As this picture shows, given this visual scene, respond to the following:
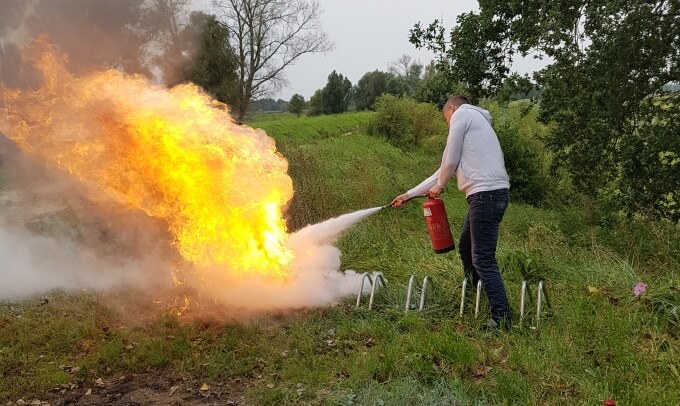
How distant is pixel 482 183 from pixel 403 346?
5.78 feet

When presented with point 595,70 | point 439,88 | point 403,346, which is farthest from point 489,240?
point 439,88

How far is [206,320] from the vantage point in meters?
5.71

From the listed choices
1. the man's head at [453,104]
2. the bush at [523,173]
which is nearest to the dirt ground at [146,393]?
the man's head at [453,104]

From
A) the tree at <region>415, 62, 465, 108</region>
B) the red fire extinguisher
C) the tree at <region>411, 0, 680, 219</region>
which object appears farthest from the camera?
the tree at <region>415, 62, 465, 108</region>

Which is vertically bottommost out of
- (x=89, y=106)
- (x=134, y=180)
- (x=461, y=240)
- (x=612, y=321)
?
(x=612, y=321)

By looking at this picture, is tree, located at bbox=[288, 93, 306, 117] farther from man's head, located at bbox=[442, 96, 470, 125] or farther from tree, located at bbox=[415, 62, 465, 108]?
man's head, located at bbox=[442, 96, 470, 125]

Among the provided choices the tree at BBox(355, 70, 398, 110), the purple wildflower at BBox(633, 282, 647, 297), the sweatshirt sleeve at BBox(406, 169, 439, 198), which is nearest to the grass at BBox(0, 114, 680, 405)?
the purple wildflower at BBox(633, 282, 647, 297)

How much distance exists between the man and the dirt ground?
2.63m

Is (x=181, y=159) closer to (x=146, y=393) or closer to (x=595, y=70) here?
(x=146, y=393)

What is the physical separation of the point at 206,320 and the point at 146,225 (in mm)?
3669

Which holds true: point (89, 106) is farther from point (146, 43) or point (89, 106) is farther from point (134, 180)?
point (146, 43)

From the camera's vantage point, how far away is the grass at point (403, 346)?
4008 millimetres

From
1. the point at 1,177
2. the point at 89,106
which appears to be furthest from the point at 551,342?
the point at 1,177

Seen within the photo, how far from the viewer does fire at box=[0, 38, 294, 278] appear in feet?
19.4
